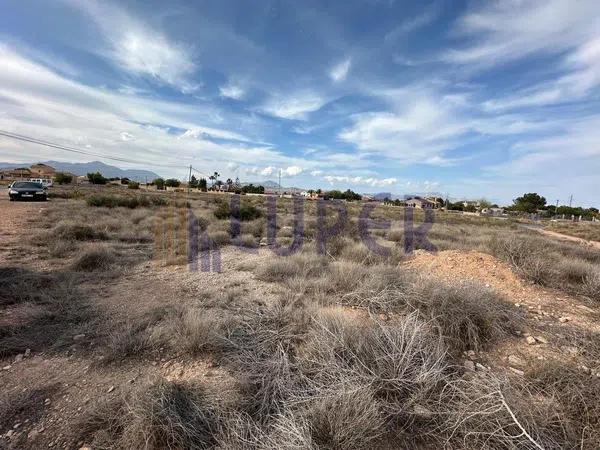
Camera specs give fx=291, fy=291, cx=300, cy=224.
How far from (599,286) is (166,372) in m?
7.80

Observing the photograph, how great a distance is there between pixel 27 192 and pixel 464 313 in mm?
28873

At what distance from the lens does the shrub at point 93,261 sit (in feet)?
22.0

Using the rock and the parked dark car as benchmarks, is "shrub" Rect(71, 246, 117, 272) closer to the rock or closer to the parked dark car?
the rock

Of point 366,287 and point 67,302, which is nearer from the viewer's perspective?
point 67,302

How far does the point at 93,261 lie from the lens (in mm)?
6922

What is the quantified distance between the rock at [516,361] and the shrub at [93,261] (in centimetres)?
780

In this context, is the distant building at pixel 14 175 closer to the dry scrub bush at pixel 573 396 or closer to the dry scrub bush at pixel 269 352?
the dry scrub bush at pixel 269 352

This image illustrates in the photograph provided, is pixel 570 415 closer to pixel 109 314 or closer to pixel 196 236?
pixel 109 314

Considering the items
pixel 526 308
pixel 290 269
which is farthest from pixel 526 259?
pixel 290 269

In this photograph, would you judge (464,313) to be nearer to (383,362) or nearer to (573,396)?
(573,396)

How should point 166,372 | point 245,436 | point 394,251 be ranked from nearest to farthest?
point 245,436 < point 166,372 < point 394,251

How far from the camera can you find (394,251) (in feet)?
29.2

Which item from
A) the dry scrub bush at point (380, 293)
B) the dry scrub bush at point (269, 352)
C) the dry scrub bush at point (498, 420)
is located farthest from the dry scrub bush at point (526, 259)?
the dry scrub bush at point (269, 352)

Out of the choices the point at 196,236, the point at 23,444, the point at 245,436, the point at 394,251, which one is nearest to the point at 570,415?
the point at 245,436
